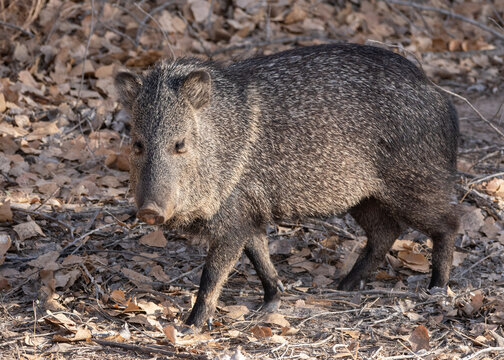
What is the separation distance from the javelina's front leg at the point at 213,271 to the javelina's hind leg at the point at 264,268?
0.95ft

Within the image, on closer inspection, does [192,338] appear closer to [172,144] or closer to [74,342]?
[74,342]

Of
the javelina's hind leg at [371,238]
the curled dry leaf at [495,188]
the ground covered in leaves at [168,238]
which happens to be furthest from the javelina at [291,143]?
the curled dry leaf at [495,188]

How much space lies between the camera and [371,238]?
481 centimetres

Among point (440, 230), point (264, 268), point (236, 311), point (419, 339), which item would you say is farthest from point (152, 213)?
point (440, 230)

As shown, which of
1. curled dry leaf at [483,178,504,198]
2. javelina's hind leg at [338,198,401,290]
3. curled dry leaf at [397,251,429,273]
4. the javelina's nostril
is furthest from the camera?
curled dry leaf at [483,178,504,198]

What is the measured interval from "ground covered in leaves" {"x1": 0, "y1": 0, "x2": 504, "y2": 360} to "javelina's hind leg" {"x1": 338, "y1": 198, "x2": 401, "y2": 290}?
12 cm

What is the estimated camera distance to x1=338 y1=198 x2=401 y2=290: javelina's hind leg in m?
4.74

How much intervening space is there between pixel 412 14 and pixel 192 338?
19.7 ft

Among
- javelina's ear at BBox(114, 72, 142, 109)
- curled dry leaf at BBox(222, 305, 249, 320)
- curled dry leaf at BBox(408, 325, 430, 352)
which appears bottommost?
curled dry leaf at BBox(222, 305, 249, 320)

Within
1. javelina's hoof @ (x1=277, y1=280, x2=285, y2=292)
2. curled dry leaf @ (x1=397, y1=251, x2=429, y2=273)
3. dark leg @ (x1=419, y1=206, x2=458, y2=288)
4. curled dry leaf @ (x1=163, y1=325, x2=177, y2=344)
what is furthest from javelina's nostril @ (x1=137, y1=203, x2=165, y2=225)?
curled dry leaf @ (x1=397, y1=251, x2=429, y2=273)

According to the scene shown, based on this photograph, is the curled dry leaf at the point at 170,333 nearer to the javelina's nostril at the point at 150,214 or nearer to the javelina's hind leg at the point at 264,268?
the javelina's nostril at the point at 150,214

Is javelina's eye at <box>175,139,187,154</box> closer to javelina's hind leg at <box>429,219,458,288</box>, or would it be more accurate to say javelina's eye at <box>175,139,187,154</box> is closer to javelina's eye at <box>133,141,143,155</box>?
javelina's eye at <box>133,141,143,155</box>

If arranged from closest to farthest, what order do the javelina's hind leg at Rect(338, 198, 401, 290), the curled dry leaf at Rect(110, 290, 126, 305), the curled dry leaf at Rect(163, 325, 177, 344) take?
the curled dry leaf at Rect(163, 325, 177, 344), the curled dry leaf at Rect(110, 290, 126, 305), the javelina's hind leg at Rect(338, 198, 401, 290)

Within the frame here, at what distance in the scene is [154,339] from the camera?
12.4 ft
